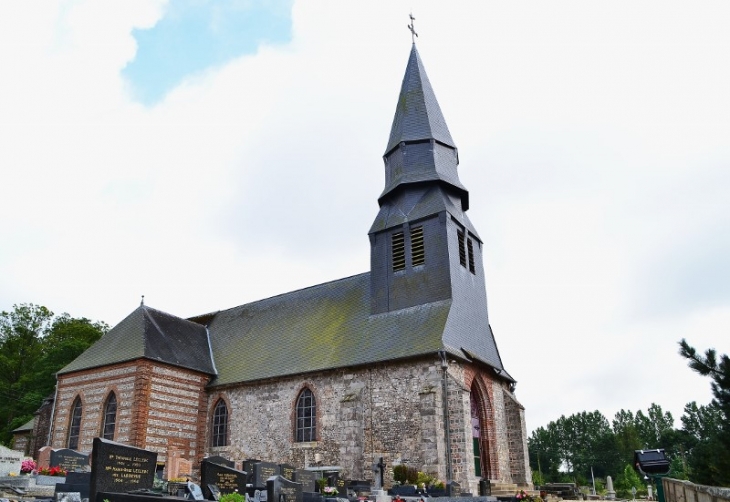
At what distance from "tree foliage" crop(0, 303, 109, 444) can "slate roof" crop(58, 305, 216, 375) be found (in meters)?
13.3

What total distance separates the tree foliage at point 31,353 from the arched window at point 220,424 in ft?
57.5

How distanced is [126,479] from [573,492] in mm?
24711

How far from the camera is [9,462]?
46.7 ft

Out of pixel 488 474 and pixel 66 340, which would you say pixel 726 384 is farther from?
pixel 66 340

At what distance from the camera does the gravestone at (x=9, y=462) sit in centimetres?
1407

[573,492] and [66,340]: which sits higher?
[66,340]

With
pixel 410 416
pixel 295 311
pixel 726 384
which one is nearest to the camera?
pixel 726 384

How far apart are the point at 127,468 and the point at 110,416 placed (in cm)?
1618

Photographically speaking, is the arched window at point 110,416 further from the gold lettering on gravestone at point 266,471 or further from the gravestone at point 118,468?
the gravestone at point 118,468

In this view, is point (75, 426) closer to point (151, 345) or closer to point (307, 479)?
point (151, 345)

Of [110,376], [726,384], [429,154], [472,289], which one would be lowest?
[726,384]

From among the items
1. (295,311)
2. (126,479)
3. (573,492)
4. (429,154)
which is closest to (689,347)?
(126,479)

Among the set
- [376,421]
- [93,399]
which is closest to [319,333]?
[376,421]

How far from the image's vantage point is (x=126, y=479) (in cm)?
996
